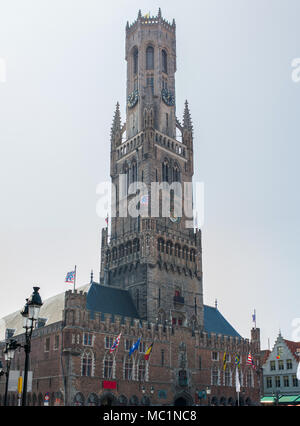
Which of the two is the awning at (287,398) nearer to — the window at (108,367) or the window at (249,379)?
the window at (249,379)

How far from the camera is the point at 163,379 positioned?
2517 inches

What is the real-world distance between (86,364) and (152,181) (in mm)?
31910

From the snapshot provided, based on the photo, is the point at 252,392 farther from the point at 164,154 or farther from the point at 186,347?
the point at 164,154

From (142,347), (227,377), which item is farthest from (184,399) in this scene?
(142,347)

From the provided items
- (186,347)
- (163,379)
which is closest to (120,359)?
(163,379)

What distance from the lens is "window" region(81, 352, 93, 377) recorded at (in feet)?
185

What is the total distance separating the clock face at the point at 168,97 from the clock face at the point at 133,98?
4.88 m

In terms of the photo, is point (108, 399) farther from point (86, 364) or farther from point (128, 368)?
point (86, 364)

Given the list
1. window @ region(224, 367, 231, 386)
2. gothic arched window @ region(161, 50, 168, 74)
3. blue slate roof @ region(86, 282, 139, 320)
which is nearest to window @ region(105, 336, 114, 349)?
blue slate roof @ region(86, 282, 139, 320)

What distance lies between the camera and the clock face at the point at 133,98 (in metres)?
86.4

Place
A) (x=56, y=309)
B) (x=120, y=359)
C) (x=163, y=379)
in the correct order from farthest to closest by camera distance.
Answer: (x=56, y=309), (x=163, y=379), (x=120, y=359)

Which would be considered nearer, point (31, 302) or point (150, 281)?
point (31, 302)

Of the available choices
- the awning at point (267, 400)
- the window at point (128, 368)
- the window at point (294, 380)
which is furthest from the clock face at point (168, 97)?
the awning at point (267, 400)
